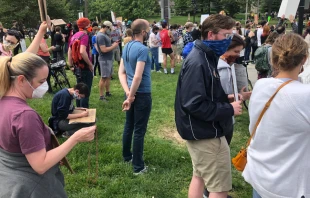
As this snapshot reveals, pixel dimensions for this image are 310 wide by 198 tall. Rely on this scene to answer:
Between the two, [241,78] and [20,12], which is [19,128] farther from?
[20,12]

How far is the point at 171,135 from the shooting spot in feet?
19.1

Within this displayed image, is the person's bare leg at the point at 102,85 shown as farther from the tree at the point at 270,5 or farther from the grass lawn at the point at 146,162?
the tree at the point at 270,5

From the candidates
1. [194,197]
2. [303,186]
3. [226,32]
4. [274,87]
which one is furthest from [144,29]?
[303,186]

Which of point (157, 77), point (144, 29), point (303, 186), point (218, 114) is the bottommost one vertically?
point (157, 77)

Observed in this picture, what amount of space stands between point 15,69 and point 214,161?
1.68 meters

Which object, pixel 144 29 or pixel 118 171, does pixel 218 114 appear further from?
pixel 118 171

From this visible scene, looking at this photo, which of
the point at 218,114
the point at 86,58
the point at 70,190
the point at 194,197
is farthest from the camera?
the point at 86,58

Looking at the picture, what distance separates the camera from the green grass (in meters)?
3.87

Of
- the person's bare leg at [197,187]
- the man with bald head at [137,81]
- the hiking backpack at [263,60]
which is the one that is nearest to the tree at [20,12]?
the hiking backpack at [263,60]

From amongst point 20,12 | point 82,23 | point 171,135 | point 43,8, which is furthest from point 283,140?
point 20,12

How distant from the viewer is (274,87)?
1924 mm

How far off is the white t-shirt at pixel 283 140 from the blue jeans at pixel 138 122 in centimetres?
194

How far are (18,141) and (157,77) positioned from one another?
9.45m

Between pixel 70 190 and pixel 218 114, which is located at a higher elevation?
pixel 218 114
